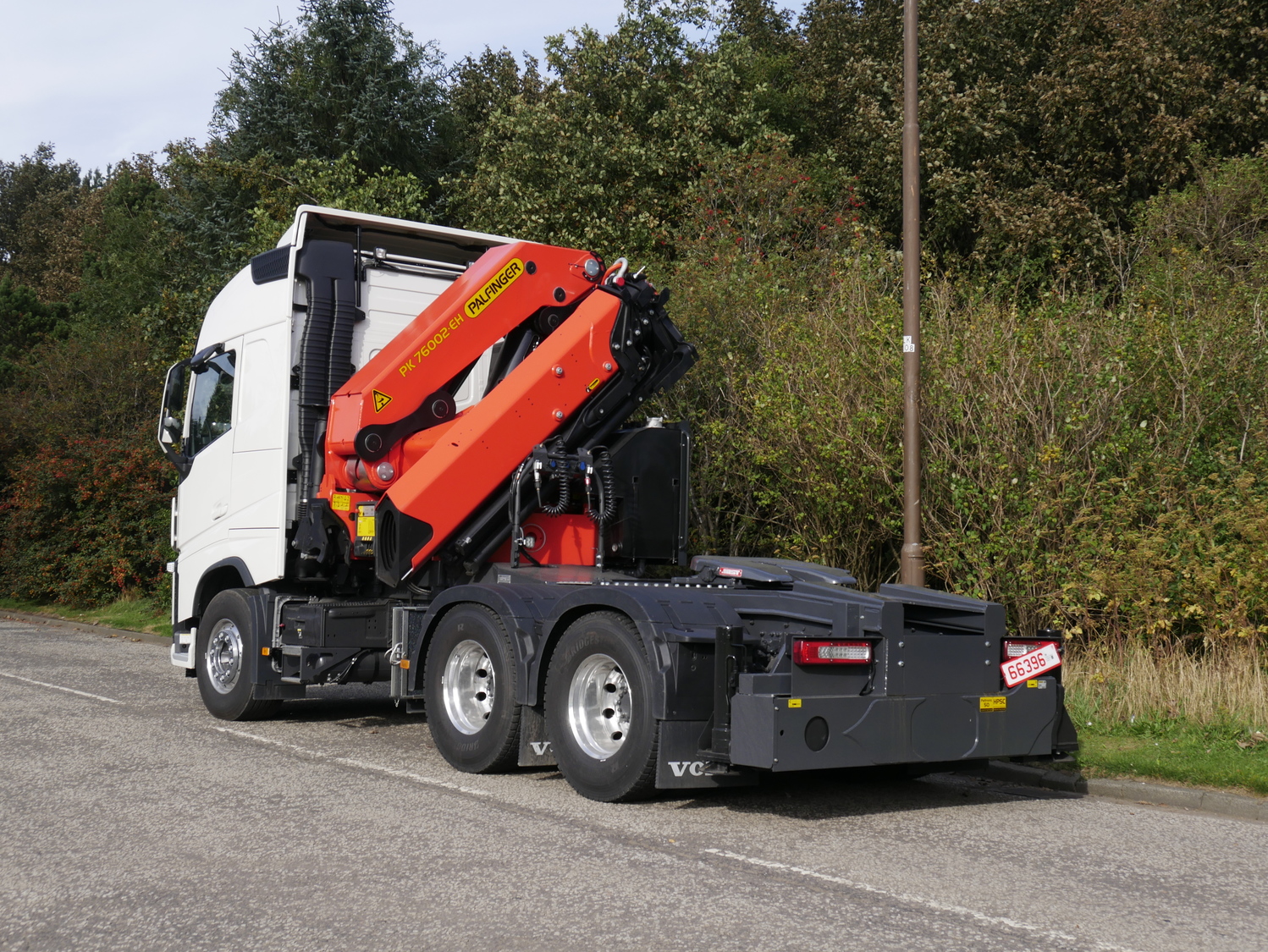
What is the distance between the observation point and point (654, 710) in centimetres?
651

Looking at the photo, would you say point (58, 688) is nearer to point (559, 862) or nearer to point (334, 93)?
point (559, 862)

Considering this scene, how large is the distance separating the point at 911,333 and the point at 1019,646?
12.9ft

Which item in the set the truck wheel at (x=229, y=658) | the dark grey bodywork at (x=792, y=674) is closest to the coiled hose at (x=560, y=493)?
the dark grey bodywork at (x=792, y=674)

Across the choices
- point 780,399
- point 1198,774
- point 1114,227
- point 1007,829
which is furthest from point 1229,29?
point 1007,829

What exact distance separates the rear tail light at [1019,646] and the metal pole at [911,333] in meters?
3.10

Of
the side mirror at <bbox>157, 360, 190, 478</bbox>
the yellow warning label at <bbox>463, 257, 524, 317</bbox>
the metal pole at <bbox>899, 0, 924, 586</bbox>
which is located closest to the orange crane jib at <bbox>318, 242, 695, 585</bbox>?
the yellow warning label at <bbox>463, 257, 524, 317</bbox>

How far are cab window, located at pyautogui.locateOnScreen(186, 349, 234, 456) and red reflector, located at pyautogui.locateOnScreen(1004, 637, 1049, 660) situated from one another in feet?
21.9

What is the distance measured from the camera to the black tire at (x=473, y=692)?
7.61 metres

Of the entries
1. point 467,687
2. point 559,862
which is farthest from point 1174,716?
point 559,862

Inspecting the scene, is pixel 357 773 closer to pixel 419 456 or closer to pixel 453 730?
pixel 453 730

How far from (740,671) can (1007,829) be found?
1651 mm

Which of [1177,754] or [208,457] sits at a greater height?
[208,457]

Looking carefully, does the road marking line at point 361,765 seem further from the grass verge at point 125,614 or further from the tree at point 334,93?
the tree at point 334,93

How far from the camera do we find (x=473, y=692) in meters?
8.12
